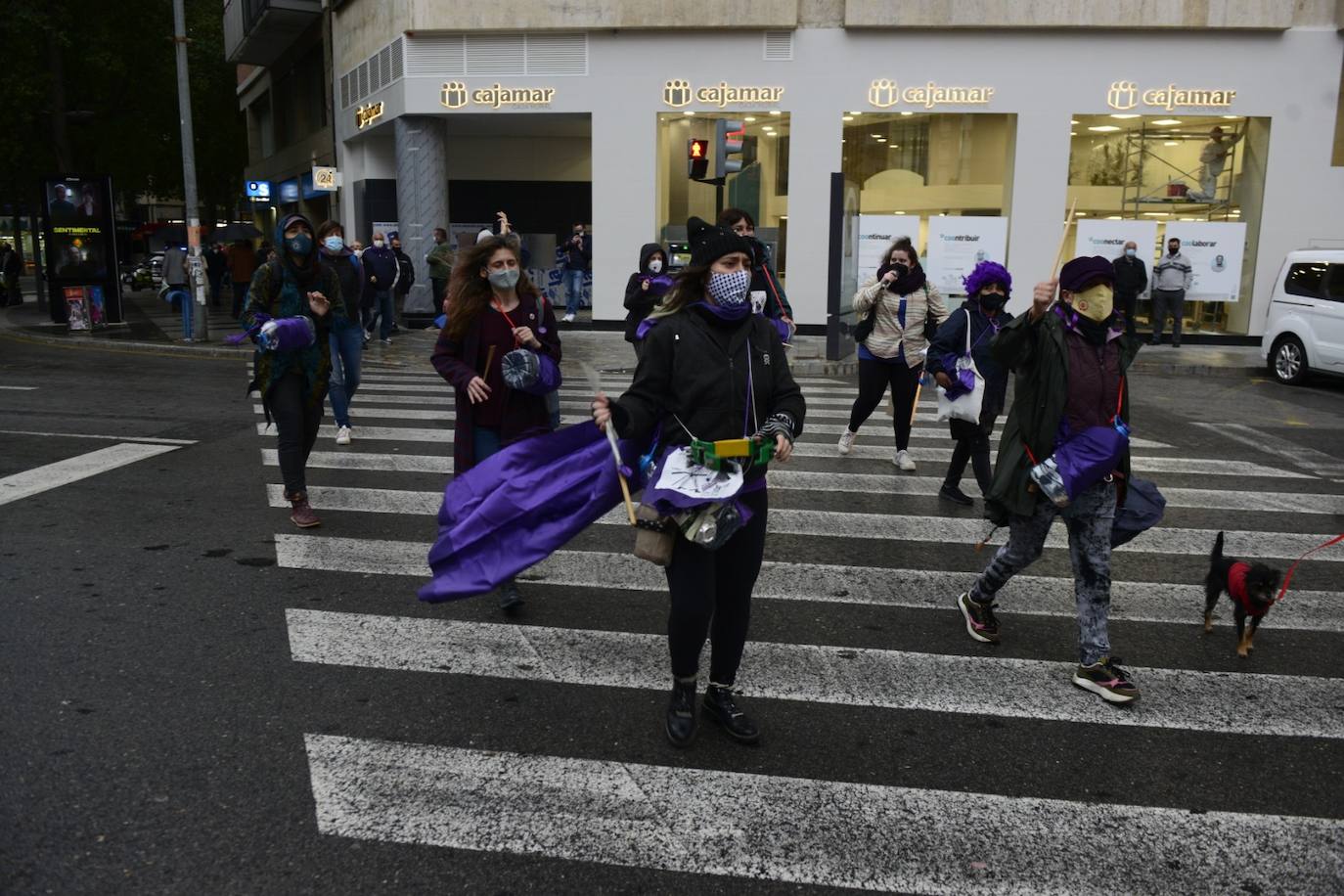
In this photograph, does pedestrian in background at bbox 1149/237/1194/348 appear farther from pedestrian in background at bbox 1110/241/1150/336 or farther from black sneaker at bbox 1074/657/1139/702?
black sneaker at bbox 1074/657/1139/702

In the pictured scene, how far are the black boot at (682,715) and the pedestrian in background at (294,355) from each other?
3833 millimetres

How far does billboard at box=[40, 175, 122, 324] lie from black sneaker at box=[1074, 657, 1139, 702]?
2110 centimetres

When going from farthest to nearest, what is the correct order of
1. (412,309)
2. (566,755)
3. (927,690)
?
(412,309)
(927,690)
(566,755)

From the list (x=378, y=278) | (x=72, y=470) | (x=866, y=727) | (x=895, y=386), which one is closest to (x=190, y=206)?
(x=378, y=278)

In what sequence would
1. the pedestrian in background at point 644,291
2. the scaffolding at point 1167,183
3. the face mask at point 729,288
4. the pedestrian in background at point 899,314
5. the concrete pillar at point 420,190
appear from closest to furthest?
the face mask at point 729,288 < the pedestrian in background at point 899,314 < the pedestrian in background at point 644,291 < the scaffolding at point 1167,183 < the concrete pillar at point 420,190

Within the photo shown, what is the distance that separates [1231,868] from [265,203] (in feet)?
140

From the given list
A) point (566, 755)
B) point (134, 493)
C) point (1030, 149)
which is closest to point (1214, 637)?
point (566, 755)

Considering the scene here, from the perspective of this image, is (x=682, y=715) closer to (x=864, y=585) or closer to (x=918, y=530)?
(x=864, y=585)

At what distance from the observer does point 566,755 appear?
4094mm

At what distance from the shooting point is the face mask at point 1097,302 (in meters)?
4.58

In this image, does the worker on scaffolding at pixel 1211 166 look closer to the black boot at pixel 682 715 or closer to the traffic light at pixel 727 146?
the traffic light at pixel 727 146

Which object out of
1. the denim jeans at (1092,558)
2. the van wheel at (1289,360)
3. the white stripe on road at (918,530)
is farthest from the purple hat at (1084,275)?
the van wheel at (1289,360)

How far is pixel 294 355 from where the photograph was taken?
23.4 feet

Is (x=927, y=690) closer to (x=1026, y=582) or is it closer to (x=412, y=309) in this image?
(x=1026, y=582)
